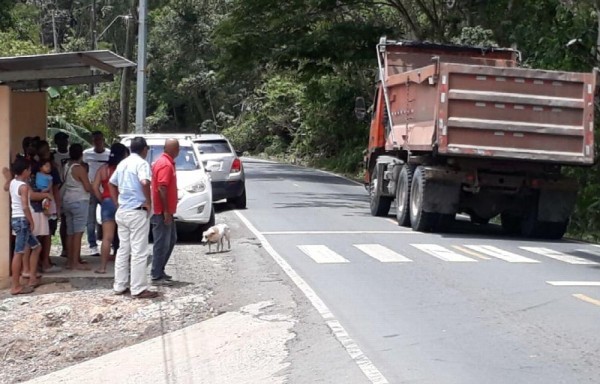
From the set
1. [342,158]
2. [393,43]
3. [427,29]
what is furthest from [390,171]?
[342,158]

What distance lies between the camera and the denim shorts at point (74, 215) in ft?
42.2

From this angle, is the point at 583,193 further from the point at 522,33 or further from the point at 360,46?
the point at 360,46

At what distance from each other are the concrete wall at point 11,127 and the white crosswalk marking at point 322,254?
428 centimetres

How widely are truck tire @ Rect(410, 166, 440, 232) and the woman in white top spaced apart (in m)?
6.63

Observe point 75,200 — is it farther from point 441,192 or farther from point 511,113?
point 511,113

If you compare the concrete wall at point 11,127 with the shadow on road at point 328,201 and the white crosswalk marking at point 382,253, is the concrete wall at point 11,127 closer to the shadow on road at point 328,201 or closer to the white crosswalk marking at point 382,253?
the white crosswalk marking at point 382,253

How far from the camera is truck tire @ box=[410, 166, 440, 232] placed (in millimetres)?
17516

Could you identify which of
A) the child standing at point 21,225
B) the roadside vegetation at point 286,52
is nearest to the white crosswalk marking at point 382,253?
the child standing at point 21,225

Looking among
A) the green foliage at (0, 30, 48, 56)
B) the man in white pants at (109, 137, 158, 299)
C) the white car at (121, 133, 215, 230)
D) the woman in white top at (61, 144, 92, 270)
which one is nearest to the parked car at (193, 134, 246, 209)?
the white car at (121, 133, 215, 230)

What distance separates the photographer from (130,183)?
1117 cm

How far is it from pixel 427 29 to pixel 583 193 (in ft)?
44.7

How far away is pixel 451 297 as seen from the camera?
1126 centimetres

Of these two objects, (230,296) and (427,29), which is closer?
(230,296)

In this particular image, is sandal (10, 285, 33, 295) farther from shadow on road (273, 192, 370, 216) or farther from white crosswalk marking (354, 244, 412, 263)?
shadow on road (273, 192, 370, 216)
